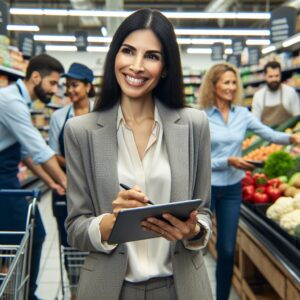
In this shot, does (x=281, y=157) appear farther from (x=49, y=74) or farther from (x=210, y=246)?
(x=49, y=74)

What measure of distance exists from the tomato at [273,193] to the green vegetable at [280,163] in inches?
7.8

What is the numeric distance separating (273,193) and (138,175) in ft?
7.86

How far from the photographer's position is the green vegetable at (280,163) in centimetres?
386

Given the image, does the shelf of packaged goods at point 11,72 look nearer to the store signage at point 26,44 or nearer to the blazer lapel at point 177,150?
the store signage at point 26,44

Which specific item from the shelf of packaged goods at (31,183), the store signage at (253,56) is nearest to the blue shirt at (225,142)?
the shelf of packaged goods at (31,183)

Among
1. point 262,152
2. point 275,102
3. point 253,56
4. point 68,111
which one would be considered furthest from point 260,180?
point 253,56

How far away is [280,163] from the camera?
3854 millimetres

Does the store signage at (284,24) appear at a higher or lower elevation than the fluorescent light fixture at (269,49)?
higher

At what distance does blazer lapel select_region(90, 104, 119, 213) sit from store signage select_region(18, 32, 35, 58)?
8.45 metres

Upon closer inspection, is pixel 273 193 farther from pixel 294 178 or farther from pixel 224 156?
pixel 224 156

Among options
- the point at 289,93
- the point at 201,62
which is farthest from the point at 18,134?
the point at 201,62

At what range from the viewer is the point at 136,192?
130cm

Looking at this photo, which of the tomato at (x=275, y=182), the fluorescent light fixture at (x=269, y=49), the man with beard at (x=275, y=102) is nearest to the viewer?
the tomato at (x=275, y=182)

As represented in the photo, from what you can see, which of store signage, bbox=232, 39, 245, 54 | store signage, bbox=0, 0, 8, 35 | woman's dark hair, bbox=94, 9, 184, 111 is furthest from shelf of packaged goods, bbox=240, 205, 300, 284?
store signage, bbox=232, 39, 245, 54
